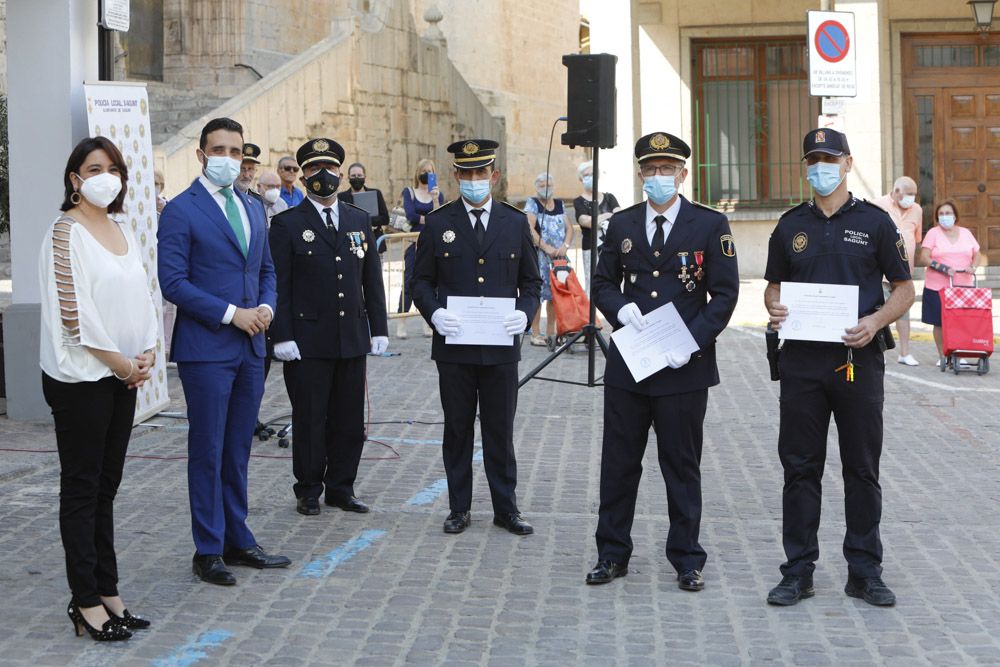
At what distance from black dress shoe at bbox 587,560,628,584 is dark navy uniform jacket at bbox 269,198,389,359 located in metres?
2.09

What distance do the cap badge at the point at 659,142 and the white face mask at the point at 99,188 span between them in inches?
93.2

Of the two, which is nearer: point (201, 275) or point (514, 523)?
point (201, 275)

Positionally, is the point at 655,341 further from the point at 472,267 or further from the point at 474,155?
the point at 474,155

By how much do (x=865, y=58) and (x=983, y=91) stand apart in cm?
300

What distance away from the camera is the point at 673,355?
6.45 meters

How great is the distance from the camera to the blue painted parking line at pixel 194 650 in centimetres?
546

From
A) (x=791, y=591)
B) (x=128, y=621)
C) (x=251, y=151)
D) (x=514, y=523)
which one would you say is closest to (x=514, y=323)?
(x=514, y=523)

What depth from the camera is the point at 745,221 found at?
22984 millimetres

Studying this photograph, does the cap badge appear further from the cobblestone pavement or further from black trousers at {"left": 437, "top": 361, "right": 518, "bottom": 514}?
the cobblestone pavement

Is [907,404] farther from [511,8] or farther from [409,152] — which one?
[511,8]

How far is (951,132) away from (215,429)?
18389mm

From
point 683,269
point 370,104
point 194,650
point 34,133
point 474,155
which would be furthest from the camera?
point 370,104

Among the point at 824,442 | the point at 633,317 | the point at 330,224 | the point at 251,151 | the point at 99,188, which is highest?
the point at 251,151

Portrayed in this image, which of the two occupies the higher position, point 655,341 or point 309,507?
point 655,341
